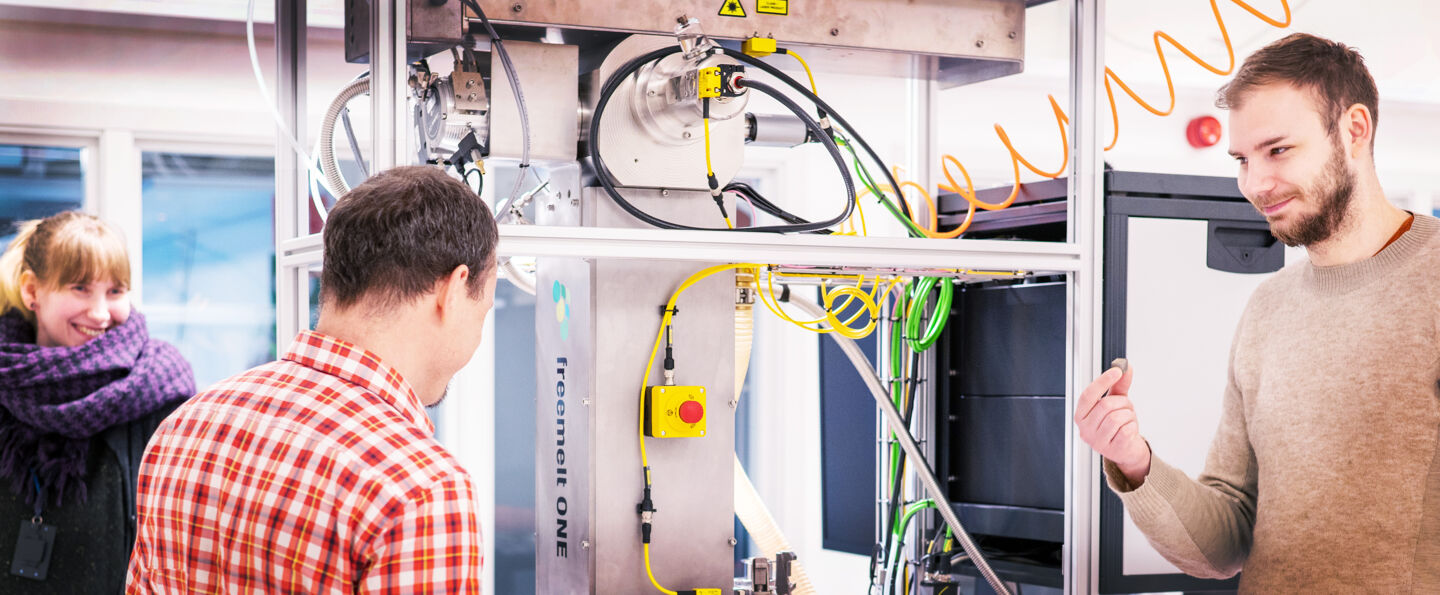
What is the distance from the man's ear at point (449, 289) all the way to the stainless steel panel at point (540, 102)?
51 cm

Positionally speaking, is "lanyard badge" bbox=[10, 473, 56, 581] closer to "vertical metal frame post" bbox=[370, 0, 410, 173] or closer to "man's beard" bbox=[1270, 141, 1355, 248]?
"vertical metal frame post" bbox=[370, 0, 410, 173]

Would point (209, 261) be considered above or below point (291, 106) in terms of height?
below

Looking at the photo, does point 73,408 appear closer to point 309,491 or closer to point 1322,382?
point 309,491

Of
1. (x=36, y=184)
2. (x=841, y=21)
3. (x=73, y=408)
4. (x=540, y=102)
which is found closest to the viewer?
(x=540, y=102)

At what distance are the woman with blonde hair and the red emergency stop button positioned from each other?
132 centimetres

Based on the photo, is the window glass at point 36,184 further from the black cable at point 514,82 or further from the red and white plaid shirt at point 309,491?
the red and white plaid shirt at point 309,491

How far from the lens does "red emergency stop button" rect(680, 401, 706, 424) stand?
64.7 inches

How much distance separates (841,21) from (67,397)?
173cm

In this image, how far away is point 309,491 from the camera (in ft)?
2.98

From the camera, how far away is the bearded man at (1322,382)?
138cm

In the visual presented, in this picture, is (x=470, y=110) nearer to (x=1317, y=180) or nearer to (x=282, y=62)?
(x=282, y=62)

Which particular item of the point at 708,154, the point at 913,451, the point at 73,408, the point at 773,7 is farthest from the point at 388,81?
the point at 73,408

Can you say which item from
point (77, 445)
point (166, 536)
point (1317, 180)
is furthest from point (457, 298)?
point (77, 445)

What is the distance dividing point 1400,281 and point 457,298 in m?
1.09
